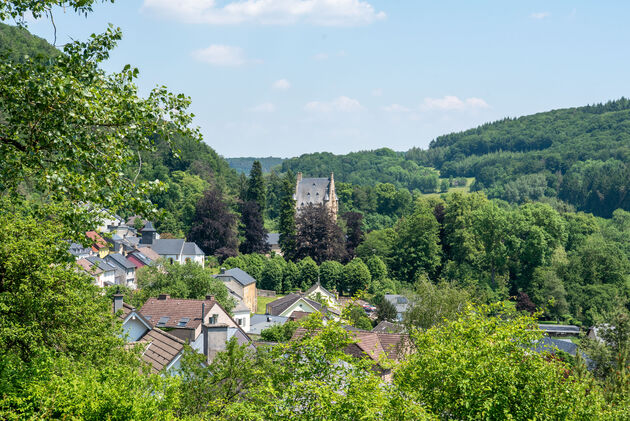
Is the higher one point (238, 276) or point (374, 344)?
point (374, 344)

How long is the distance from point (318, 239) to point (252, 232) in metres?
10.9

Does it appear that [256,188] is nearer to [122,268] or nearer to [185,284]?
[122,268]

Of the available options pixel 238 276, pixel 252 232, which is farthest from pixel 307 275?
pixel 252 232

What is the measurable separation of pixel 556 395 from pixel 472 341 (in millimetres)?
2619

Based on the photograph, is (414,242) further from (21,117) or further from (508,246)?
(21,117)

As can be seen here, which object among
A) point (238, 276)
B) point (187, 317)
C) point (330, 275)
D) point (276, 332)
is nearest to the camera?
point (187, 317)

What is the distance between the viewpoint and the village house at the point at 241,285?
61.4 metres

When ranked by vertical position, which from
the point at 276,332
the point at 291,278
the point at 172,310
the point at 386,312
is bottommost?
the point at 291,278

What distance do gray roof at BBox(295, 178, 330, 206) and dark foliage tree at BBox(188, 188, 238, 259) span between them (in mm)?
30445

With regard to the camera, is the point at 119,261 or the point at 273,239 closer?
the point at 119,261

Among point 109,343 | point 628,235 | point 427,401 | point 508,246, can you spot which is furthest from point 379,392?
point 628,235

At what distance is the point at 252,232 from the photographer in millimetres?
84750

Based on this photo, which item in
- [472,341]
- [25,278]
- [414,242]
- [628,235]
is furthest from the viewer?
[628,235]

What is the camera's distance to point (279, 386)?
12.7 m
